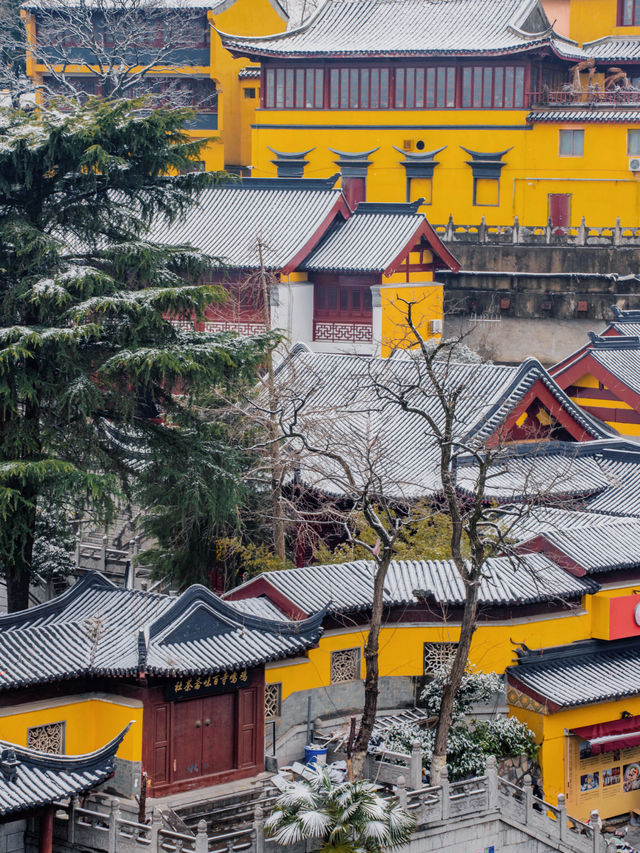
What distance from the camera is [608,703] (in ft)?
87.5

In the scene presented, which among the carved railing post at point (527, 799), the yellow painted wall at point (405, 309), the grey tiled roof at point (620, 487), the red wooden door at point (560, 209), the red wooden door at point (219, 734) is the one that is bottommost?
the carved railing post at point (527, 799)

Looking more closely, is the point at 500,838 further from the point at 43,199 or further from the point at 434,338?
the point at 434,338

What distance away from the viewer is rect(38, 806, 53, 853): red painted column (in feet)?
65.0

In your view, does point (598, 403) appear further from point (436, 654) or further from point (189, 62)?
point (189, 62)

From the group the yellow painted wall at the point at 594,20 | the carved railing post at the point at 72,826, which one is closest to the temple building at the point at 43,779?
the carved railing post at the point at 72,826

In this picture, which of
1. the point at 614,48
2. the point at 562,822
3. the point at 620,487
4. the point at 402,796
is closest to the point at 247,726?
the point at 402,796

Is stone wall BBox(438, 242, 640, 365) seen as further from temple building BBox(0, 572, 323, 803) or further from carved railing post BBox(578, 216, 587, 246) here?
temple building BBox(0, 572, 323, 803)

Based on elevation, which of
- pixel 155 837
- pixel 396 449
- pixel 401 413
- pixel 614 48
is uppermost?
pixel 614 48

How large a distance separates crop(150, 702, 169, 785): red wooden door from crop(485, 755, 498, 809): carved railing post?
202 inches

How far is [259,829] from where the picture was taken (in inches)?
814

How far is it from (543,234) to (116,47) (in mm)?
20318

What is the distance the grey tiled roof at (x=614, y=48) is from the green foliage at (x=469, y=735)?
115 feet

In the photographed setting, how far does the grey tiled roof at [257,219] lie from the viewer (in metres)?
44.3

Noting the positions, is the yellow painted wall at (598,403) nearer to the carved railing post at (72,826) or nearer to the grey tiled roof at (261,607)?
the grey tiled roof at (261,607)
